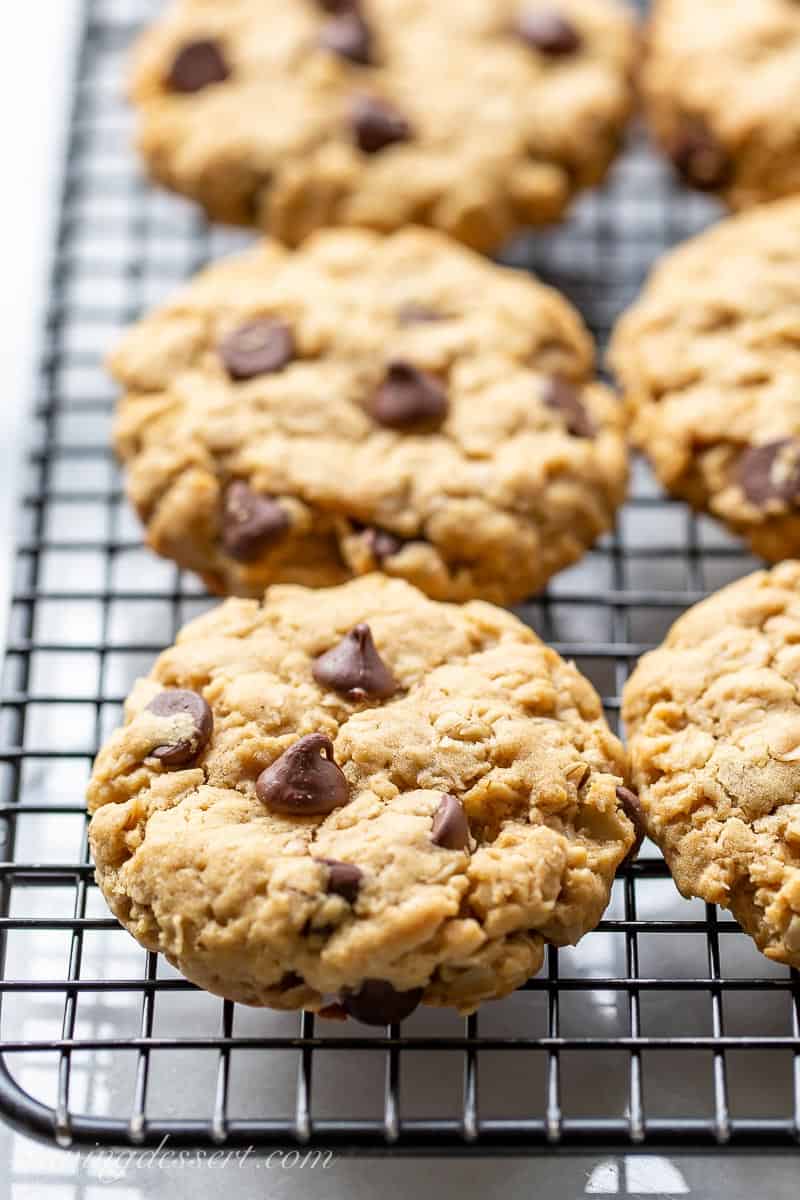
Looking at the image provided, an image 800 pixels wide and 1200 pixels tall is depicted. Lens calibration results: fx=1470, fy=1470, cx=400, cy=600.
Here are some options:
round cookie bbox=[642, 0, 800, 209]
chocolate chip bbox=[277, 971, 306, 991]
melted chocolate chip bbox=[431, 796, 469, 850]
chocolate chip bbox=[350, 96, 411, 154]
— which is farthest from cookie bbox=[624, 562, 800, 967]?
chocolate chip bbox=[350, 96, 411, 154]

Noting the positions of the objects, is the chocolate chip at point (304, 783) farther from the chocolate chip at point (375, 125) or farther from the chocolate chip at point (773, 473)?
the chocolate chip at point (375, 125)

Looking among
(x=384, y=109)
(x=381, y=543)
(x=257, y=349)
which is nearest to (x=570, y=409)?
(x=381, y=543)

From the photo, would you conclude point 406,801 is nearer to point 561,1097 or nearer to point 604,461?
point 561,1097

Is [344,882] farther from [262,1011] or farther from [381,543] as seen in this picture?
[381,543]

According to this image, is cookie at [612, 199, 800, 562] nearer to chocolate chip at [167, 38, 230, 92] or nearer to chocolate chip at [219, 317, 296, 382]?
chocolate chip at [219, 317, 296, 382]

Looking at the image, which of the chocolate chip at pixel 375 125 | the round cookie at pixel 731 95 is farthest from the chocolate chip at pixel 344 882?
the round cookie at pixel 731 95

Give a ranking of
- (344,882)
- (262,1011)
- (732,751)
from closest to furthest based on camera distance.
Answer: (344,882) → (732,751) → (262,1011)
